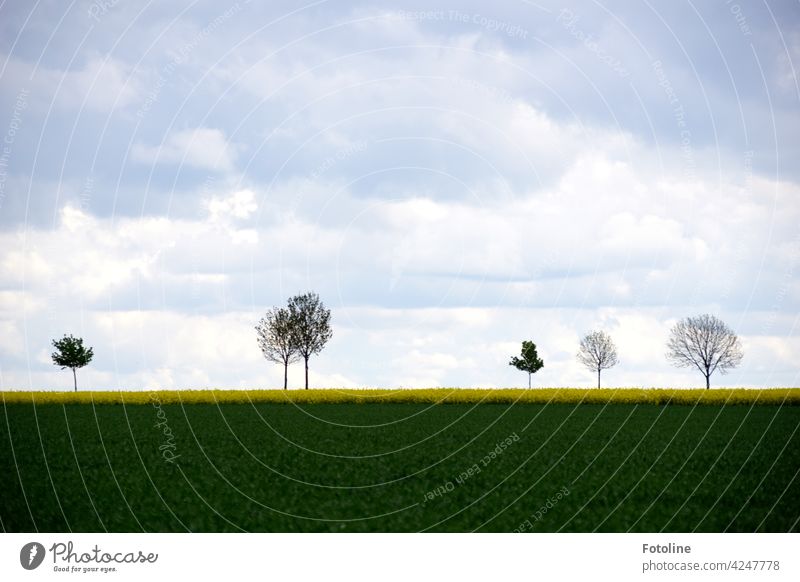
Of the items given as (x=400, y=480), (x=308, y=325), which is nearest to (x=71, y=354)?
(x=308, y=325)

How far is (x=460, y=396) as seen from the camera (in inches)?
3297

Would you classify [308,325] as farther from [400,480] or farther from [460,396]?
[400,480]

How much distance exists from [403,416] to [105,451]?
2892 cm

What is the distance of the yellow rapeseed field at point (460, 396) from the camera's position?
265 feet

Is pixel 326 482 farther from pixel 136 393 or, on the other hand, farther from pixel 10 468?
pixel 136 393

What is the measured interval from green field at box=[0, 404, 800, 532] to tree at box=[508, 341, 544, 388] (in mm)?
94322
